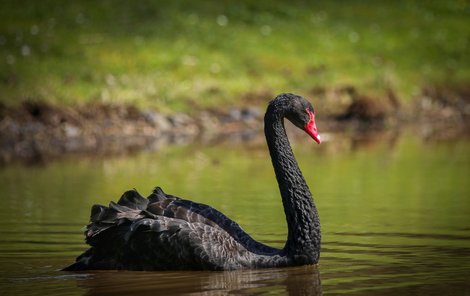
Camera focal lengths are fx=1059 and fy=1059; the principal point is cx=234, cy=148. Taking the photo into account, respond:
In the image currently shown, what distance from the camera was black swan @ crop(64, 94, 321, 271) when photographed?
866 centimetres

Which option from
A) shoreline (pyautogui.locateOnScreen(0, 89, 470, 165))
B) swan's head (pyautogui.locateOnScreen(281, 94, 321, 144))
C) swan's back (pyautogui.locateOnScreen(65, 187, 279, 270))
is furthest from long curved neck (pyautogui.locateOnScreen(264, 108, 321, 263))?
shoreline (pyautogui.locateOnScreen(0, 89, 470, 165))

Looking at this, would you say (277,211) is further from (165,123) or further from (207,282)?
(165,123)

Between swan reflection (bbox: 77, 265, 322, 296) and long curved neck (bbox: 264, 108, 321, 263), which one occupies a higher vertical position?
long curved neck (bbox: 264, 108, 321, 263)

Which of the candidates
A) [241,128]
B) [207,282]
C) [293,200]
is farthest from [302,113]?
[241,128]

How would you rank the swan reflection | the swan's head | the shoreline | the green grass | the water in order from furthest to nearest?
the green grass → the shoreline → the swan's head → the water → the swan reflection

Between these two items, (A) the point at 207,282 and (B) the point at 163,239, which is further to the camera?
(B) the point at 163,239

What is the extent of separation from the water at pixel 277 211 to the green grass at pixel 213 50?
158 inches

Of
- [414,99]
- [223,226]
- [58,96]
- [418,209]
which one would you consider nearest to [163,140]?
[58,96]

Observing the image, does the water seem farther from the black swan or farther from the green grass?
the green grass

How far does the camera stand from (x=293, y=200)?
29.3ft

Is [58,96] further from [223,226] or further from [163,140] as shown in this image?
[223,226]

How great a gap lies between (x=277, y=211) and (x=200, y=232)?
13.8 feet

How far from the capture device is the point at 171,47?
27453 mm

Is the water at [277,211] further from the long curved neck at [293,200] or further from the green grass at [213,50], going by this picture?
the green grass at [213,50]
